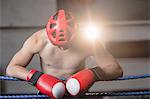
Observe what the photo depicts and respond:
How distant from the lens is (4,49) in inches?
145

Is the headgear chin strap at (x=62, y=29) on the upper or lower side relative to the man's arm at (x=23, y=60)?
upper

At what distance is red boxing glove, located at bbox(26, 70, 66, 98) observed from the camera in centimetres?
139

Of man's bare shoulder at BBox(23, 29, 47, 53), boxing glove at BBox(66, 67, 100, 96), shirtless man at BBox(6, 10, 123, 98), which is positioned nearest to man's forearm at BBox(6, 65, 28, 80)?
shirtless man at BBox(6, 10, 123, 98)

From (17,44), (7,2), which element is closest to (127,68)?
(17,44)

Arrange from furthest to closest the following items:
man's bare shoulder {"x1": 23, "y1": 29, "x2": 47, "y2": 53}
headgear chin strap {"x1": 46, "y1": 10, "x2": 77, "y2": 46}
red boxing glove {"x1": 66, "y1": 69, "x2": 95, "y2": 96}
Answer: man's bare shoulder {"x1": 23, "y1": 29, "x2": 47, "y2": 53} → headgear chin strap {"x1": 46, "y1": 10, "x2": 77, "y2": 46} → red boxing glove {"x1": 66, "y1": 69, "x2": 95, "y2": 96}

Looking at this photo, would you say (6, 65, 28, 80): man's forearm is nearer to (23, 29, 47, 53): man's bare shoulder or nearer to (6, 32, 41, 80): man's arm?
(6, 32, 41, 80): man's arm

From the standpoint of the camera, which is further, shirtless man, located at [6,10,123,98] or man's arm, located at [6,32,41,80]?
man's arm, located at [6,32,41,80]

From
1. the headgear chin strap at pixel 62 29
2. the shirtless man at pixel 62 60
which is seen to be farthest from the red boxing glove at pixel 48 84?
the headgear chin strap at pixel 62 29

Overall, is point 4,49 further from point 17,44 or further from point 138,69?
point 138,69

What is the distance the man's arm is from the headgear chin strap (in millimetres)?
182

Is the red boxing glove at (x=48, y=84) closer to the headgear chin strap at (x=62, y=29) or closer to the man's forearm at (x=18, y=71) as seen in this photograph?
the man's forearm at (x=18, y=71)

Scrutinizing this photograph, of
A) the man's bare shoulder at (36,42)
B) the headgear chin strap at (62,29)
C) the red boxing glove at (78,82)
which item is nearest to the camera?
the red boxing glove at (78,82)

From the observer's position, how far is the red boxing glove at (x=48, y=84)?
4.57 ft

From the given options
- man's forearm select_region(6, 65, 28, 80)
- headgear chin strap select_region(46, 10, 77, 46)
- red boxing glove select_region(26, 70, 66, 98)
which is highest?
headgear chin strap select_region(46, 10, 77, 46)
